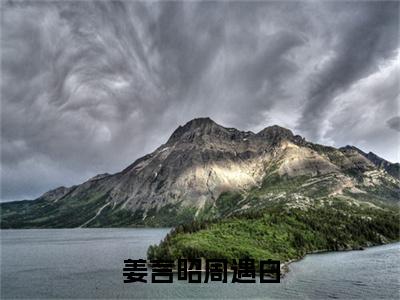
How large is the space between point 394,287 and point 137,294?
2879 inches

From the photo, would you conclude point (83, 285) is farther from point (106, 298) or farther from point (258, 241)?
point (258, 241)

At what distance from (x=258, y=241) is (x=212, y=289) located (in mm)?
69108

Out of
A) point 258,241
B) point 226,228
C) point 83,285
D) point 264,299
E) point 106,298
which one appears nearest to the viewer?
point 264,299

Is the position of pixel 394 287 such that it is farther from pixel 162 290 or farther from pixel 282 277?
pixel 162 290

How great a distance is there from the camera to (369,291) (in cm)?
10781

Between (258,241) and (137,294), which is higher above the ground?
(258,241)

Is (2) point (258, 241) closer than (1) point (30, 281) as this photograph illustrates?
No

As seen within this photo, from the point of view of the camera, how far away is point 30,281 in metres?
138

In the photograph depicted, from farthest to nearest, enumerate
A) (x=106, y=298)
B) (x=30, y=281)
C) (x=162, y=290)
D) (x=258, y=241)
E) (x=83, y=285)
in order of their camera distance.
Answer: (x=258, y=241), (x=30, y=281), (x=83, y=285), (x=162, y=290), (x=106, y=298)

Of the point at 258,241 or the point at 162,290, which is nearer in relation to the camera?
the point at 162,290

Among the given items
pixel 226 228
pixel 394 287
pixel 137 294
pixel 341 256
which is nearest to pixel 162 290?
pixel 137 294

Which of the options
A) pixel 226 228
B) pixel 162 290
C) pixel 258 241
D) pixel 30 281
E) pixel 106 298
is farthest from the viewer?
pixel 226 228

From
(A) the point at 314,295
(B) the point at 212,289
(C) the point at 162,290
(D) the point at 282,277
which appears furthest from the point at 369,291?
(C) the point at 162,290

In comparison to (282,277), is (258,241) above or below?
above
